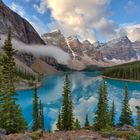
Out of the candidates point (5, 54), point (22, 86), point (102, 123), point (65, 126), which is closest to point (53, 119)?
→ point (65, 126)

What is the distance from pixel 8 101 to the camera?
36.0 metres

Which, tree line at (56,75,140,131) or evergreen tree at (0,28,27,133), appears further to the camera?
tree line at (56,75,140,131)

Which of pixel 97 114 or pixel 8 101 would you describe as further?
pixel 97 114

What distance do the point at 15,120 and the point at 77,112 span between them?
64548 millimetres

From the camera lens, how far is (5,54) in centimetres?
3944

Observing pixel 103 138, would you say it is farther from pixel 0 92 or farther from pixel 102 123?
pixel 102 123

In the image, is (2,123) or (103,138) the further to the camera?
(2,123)

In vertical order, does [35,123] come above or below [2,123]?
below

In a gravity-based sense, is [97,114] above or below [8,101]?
below

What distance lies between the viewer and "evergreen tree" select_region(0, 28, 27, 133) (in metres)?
34.2

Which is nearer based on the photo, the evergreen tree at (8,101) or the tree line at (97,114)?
the evergreen tree at (8,101)

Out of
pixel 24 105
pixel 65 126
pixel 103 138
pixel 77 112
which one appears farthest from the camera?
pixel 24 105

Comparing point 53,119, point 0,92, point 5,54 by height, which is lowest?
point 53,119

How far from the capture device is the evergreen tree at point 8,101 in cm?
3422
